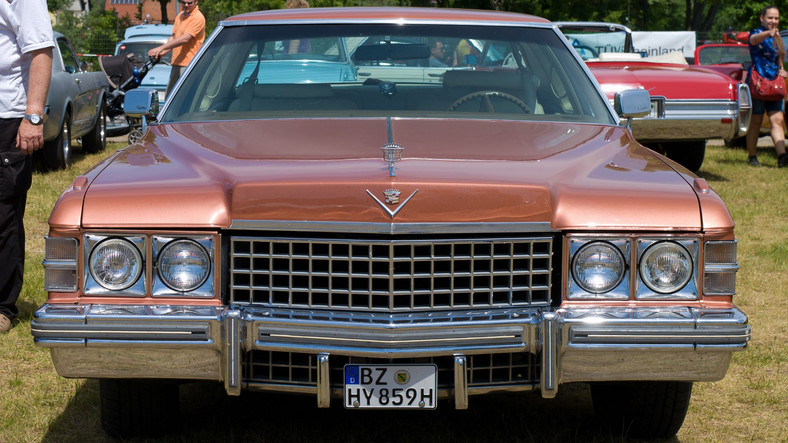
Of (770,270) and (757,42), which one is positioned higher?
(757,42)

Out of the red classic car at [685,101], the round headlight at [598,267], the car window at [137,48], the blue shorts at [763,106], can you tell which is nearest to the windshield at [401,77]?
the round headlight at [598,267]

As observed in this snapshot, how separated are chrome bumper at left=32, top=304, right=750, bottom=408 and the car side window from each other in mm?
8874

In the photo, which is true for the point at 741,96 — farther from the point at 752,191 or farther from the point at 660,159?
the point at 660,159

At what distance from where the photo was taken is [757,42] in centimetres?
1180

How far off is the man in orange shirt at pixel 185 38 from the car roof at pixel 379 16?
20.3 feet

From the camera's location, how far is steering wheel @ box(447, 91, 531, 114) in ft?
14.3

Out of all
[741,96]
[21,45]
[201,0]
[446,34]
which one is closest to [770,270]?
[446,34]

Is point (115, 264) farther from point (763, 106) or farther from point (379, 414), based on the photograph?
point (763, 106)

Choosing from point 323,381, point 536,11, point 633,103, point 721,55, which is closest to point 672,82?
point 633,103

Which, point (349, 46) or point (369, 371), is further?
point (349, 46)

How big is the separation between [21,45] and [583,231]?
3157 mm

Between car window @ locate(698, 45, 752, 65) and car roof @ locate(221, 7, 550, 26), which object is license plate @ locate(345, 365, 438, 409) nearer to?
car roof @ locate(221, 7, 550, 26)

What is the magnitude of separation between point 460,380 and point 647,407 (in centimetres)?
95

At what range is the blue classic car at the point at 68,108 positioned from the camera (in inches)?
404
